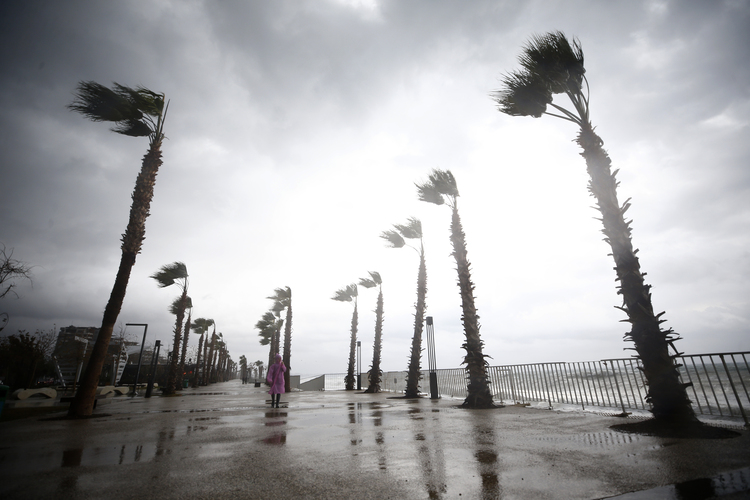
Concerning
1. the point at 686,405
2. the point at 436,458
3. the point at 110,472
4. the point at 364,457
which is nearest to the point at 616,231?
the point at 686,405

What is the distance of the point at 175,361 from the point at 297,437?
2071cm

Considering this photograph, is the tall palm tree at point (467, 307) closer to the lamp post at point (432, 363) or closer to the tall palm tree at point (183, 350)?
the lamp post at point (432, 363)

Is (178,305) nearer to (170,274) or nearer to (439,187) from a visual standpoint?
(170,274)

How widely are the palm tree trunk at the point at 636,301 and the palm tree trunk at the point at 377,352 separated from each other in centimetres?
1778

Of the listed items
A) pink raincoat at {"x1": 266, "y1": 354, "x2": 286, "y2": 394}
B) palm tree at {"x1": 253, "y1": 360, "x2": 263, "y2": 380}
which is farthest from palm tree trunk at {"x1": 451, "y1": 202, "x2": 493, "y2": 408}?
palm tree at {"x1": 253, "y1": 360, "x2": 263, "y2": 380}

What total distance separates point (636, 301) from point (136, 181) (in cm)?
1399

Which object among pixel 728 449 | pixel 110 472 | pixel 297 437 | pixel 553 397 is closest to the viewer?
pixel 110 472

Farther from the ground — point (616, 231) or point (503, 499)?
point (616, 231)

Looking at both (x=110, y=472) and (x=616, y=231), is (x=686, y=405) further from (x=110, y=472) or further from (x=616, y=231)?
(x=110, y=472)

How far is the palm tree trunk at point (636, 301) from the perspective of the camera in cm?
547

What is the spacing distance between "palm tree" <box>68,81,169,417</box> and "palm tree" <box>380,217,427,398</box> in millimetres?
12474

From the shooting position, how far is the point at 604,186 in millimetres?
6855

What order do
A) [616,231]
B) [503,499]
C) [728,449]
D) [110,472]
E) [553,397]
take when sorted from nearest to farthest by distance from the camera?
[503,499]
[110,472]
[728,449]
[616,231]
[553,397]

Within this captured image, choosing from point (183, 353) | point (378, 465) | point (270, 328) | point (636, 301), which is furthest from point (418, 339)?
point (270, 328)
